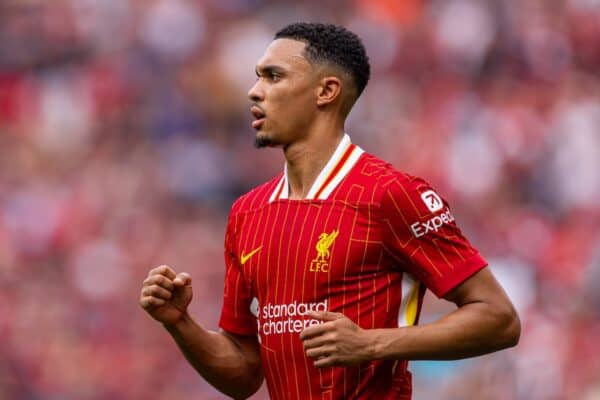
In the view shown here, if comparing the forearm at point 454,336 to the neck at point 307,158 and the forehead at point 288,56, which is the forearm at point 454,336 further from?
the forehead at point 288,56

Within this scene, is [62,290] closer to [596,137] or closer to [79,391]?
[79,391]

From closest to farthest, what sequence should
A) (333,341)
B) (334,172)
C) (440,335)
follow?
(333,341) < (440,335) < (334,172)

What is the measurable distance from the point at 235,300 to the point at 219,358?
217 millimetres

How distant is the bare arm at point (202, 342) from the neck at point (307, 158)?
1.73 ft

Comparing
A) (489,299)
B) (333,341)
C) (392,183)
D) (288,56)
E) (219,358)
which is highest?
(288,56)

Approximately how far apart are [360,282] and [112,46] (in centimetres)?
932

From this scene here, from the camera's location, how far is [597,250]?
10328mm

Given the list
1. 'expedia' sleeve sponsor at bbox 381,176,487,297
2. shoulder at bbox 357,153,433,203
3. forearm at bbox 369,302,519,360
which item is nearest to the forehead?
shoulder at bbox 357,153,433,203

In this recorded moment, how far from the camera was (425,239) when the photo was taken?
183 inches

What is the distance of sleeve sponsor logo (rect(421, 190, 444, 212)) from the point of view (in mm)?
4656

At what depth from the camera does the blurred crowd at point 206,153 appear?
36.3 ft

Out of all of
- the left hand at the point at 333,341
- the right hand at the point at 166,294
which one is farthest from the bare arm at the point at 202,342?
the left hand at the point at 333,341

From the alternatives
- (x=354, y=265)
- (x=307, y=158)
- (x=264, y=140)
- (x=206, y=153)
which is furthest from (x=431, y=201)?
(x=206, y=153)

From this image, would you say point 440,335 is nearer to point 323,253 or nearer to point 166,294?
point 323,253
